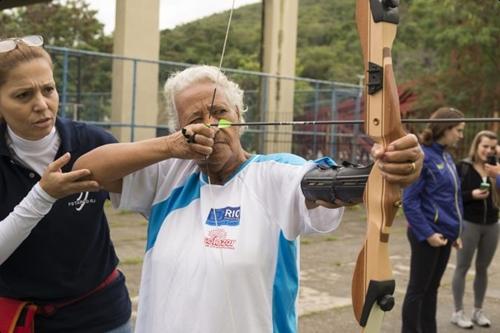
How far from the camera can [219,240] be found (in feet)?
5.54

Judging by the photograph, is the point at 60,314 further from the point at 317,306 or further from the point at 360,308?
the point at 317,306

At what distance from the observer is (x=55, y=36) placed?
19.5 meters

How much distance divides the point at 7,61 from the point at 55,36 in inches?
744

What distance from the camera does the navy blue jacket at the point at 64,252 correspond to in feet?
6.20

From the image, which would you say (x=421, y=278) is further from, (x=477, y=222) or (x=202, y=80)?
(x=202, y=80)

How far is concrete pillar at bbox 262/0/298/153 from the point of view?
11727 millimetres

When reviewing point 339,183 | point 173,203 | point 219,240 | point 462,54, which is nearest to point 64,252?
point 173,203

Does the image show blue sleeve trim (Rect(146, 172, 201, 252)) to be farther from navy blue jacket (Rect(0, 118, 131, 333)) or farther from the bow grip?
the bow grip

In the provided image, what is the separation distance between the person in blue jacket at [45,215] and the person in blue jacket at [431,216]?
94.5 inches

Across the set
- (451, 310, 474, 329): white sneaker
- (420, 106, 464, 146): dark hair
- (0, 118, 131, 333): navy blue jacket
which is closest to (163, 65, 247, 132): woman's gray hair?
(0, 118, 131, 333): navy blue jacket

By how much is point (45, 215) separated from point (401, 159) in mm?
1096

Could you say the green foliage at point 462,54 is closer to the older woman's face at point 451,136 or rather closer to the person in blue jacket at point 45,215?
the older woman's face at point 451,136

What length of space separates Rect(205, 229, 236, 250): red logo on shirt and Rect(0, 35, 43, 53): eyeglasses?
0.78 metres

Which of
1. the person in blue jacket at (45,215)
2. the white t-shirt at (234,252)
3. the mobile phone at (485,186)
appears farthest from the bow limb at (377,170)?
the mobile phone at (485,186)
